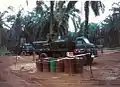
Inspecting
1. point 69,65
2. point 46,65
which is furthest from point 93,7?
point 46,65

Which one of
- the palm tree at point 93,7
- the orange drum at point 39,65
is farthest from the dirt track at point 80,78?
the palm tree at point 93,7

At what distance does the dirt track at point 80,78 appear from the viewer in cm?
278

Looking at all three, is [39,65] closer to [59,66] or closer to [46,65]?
[46,65]

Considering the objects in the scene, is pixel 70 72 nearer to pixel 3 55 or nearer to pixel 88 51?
pixel 88 51

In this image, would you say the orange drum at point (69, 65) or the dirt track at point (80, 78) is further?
the orange drum at point (69, 65)

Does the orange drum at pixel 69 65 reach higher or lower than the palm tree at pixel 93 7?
lower

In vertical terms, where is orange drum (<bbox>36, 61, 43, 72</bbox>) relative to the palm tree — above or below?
below

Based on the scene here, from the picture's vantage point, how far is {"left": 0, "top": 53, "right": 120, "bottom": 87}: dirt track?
2.78 metres

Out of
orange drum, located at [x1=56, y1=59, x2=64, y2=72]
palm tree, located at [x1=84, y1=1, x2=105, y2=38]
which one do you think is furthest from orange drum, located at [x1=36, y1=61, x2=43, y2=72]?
palm tree, located at [x1=84, y1=1, x2=105, y2=38]

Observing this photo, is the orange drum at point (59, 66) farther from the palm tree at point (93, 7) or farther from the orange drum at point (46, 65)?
the palm tree at point (93, 7)

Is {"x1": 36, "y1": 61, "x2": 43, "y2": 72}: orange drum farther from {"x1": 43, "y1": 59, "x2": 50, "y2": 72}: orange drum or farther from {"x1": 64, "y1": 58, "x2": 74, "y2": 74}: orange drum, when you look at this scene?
{"x1": 64, "y1": 58, "x2": 74, "y2": 74}: orange drum

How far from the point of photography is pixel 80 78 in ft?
9.31

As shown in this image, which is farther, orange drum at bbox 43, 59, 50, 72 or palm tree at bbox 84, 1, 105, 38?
orange drum at bbox 43, 59, 50, 72

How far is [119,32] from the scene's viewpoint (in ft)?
9.50
